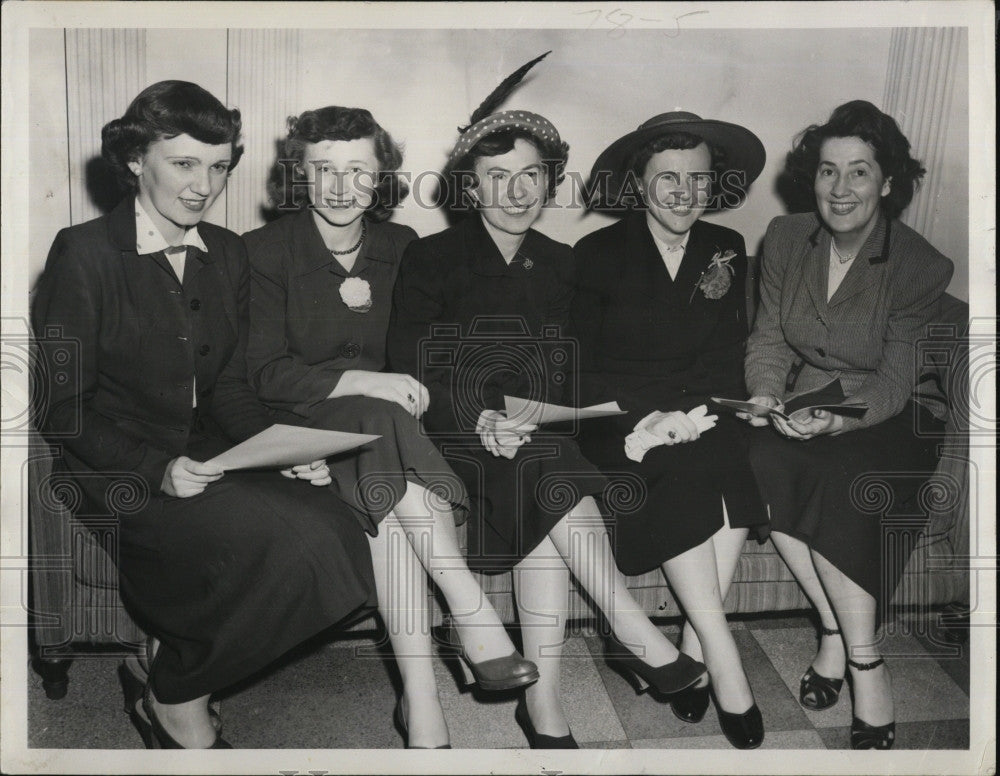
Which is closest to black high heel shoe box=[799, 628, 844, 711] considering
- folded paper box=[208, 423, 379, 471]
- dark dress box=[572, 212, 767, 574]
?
dark dress box=[572, 212, 767, 574]

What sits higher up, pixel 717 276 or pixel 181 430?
pixel 717 276

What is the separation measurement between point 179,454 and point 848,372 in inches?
62.7

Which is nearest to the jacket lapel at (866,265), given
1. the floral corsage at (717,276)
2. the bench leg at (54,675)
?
the floral corsage at (717,276)

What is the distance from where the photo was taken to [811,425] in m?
2.34

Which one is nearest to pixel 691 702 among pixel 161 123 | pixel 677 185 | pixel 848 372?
pixel 848 372

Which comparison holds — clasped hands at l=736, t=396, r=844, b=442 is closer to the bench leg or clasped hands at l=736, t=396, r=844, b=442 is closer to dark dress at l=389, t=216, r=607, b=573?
dark dress at l=389, t=216, r=607, b=573

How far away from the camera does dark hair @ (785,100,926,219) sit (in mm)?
2324

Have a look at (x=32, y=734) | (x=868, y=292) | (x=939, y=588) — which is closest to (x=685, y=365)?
(x=868, y=292)

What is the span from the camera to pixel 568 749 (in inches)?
89.3

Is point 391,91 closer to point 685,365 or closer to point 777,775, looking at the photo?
point 685,365

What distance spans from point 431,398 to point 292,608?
0.56 m

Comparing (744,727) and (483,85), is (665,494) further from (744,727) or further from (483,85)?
(483,85)

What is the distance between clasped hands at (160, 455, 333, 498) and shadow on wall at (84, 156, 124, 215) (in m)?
0.61

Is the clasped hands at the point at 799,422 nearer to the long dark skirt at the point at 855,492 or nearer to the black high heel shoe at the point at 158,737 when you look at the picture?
the long dark skirt at the point at 855,492
